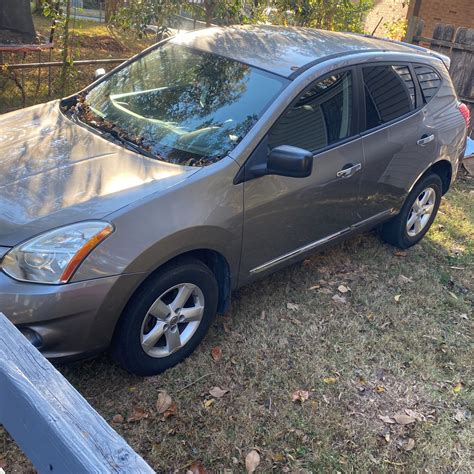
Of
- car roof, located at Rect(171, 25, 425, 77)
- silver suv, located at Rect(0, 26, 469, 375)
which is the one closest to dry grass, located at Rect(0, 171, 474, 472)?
silver suv, located at Rect(0, 26, 469, 375)

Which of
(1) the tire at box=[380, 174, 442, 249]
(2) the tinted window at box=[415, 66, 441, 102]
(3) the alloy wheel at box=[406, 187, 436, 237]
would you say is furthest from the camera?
(3) the alloy wheel at box=[406, 187, 436, 237]

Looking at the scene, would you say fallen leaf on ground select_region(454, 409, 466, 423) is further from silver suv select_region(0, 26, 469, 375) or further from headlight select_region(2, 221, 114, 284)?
headlight select_region(2, 221, 114, 284)

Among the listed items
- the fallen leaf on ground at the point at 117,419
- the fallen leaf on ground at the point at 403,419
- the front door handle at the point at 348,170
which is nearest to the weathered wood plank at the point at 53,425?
the fallen leaf on ground at the point at 117,419

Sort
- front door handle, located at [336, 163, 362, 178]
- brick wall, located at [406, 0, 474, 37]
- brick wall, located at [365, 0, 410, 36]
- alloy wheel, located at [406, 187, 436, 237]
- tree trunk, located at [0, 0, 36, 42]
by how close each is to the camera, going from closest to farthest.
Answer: front door handle, located at [336, 163, 362, 178] < alloy wheel, located at [406, 187, 436, 237] < tree trunk, located at [0, 0, 36, 42] < brick wall, located at [406, 0, 474, 37] < brick wall, located at [365, 0, 410, 36]

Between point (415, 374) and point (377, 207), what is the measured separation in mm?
1400

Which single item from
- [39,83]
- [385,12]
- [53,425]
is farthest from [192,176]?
[385,12]

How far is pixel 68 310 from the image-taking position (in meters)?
2.53

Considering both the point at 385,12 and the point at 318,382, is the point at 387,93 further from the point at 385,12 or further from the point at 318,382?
the point at 385,12

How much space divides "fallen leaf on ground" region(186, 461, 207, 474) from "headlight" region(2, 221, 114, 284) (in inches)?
42.0

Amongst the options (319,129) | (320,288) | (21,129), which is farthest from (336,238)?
(21,129)

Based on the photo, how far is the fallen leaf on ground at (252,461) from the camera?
8.78 feet

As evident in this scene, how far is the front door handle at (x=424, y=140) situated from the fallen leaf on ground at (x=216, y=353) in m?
2.38

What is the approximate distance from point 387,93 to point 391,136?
0.32 m

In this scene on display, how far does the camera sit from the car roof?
361cm
